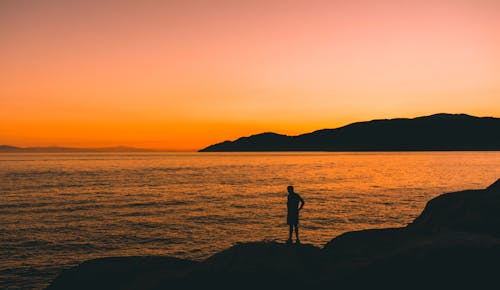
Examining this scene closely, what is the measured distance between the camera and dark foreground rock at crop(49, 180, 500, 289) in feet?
37.9

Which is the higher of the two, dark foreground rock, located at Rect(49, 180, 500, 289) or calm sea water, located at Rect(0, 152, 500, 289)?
dark foreground rock, located at Rect(49, 180, 500, 289)

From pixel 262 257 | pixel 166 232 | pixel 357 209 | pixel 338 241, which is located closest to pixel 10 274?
pixel 166 232

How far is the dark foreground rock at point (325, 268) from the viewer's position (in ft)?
37.9

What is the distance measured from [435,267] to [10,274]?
22303mm

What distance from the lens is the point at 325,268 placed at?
12867 mm

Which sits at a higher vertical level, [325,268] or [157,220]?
[325,268]

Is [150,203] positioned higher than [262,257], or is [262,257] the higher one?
[262,257]

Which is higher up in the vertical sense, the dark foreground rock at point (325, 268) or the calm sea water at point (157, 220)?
the dark foreground rock at point (325, 268)

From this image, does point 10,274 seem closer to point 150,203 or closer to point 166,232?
point 166,232

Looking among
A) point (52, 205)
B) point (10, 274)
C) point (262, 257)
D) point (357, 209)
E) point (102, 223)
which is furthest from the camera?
point (52, 205)

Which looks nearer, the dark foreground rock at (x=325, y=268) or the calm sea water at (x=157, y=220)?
the dark foreground rock at (x=325, y=268)

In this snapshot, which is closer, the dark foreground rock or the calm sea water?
the dark foreground rock

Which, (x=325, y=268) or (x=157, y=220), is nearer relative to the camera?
(x=325, y=268)

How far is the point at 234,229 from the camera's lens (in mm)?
34281
